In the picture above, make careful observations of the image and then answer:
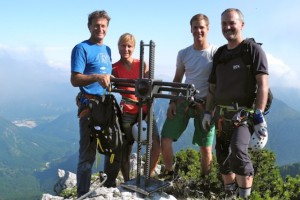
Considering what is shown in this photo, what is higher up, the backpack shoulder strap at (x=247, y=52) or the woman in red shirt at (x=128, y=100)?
the backpack shoulder strap at (x=247, y=52)

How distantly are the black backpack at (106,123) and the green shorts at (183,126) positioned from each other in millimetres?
1299

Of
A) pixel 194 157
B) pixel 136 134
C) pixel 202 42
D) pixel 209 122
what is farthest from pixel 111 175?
pixel 194 157

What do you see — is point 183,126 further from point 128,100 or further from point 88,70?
point 88,70

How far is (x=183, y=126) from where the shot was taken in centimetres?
768

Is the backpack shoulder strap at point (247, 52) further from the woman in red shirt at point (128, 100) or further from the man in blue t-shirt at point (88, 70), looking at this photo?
the man in blue t-shirt at point (88, 70)

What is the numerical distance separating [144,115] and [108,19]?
7.65ft

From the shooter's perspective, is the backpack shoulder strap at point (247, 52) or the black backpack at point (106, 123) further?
the black backpack at point (106, 123)

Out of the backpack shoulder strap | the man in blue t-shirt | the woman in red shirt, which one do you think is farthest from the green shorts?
the backpack shoulder strap

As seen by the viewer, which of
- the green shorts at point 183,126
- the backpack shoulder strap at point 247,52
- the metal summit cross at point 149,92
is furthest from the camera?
the green shorts at point 183,126

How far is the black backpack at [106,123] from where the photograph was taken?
22.0 ft

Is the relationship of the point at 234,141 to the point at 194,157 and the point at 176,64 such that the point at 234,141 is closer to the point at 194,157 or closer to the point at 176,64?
the point at 176,64

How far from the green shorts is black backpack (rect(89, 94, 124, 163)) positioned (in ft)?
4.26

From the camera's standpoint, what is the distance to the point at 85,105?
7.41m

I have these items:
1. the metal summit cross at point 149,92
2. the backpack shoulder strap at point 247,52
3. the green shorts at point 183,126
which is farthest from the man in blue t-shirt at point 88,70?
the backpack shoulder strap at point 247,52
